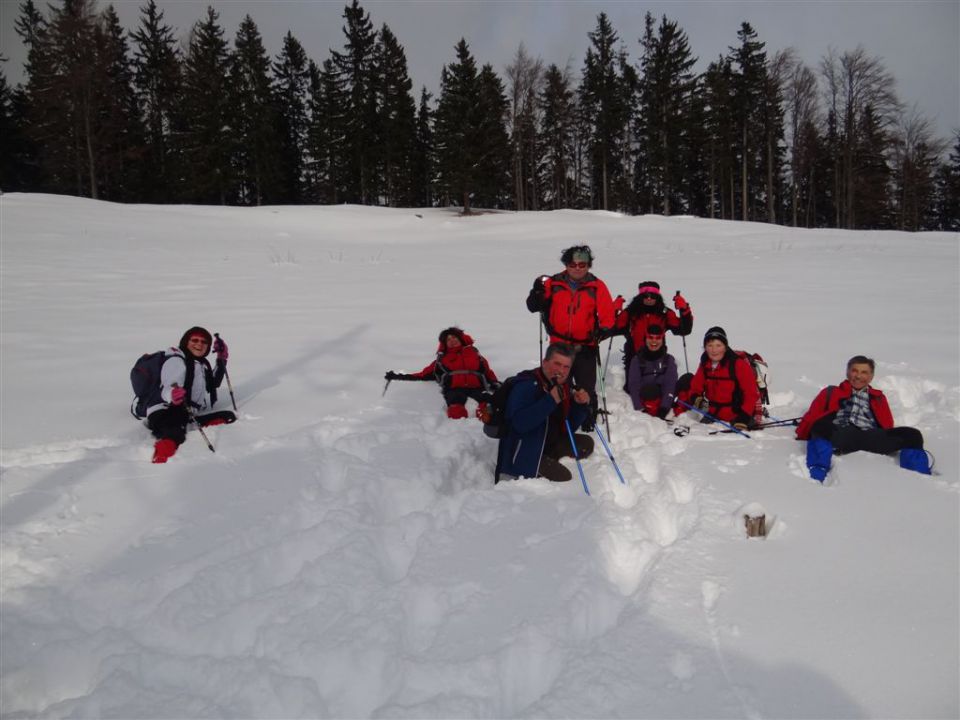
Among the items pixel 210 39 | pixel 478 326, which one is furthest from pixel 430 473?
pixel 210 39

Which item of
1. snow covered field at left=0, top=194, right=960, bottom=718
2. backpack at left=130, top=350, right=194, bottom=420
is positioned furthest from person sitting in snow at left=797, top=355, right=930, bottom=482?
backpack at left=130, top=350, right=194, bottom=420

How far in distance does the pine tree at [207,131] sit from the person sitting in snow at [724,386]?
36.1m

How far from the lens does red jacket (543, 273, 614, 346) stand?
5289 mm

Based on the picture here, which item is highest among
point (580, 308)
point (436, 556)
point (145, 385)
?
point (580, 308)

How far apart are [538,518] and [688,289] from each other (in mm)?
8562

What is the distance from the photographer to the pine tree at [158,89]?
36.5 metres

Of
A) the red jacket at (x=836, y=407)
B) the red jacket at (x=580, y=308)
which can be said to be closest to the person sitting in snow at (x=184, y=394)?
the red jacket at (x=580, y=308)

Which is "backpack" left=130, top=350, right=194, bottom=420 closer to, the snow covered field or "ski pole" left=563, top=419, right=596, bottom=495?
the snow covered field

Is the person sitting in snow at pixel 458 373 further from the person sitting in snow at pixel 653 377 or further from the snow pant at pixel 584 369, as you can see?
the person sitting in snow at pixel 653 377

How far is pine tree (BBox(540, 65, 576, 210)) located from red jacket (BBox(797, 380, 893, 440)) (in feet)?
134

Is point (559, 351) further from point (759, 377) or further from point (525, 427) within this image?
point (759, 377)

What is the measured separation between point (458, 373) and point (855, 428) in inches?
140

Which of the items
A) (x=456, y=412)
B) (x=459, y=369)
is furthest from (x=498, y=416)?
(x=459, y=369)

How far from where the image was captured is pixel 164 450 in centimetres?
417
